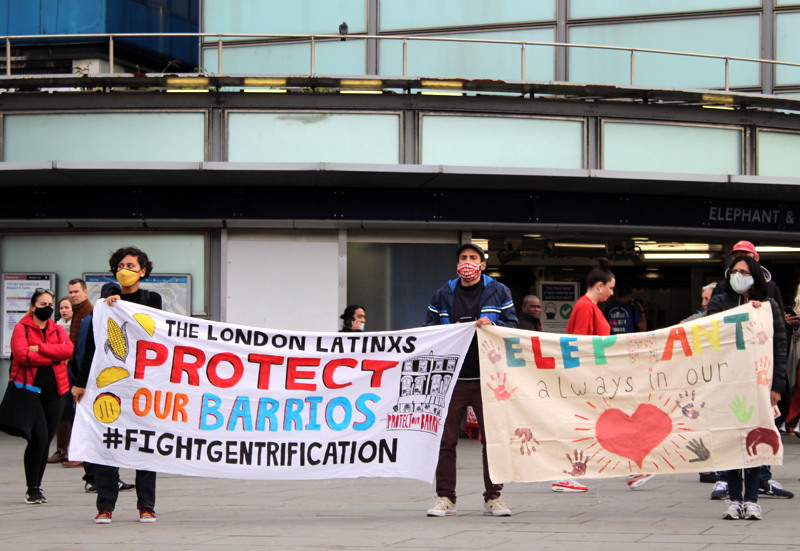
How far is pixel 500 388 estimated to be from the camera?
8.65m

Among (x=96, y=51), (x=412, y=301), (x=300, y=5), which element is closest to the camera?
(x=412, y=301)

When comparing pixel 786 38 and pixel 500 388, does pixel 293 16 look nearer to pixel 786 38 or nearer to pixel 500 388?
pixel 786 38

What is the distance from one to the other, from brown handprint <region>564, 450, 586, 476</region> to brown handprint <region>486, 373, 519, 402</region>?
574mm

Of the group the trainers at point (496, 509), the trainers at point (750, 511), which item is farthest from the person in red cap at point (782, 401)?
the trainers at point (496, 509)

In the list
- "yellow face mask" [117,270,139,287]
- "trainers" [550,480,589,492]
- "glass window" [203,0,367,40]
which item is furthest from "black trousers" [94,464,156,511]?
"glass window" [203,0,367,40]

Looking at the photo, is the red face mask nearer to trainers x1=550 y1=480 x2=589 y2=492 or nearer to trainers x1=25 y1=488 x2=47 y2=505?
trainers x1=550 y1=480 x2=589 y2=492

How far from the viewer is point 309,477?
8508mm

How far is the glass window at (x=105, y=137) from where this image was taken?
15750mm

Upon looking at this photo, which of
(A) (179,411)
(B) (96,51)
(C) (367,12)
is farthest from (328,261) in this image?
(A) (179,411)

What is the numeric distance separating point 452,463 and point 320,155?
307 inches

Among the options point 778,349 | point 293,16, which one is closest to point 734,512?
point 778,349

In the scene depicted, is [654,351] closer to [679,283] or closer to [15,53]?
[679,283]

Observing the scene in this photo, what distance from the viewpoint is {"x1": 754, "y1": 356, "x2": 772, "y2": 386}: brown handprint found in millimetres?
8570

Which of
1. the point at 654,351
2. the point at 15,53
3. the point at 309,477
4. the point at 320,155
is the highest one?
the point at 15,53
